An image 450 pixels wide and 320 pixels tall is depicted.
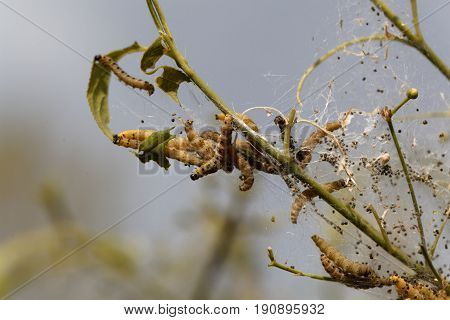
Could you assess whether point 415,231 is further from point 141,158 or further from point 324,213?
point 141,158

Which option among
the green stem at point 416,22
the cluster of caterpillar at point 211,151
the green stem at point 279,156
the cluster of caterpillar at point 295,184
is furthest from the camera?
the green stem at point 416,22

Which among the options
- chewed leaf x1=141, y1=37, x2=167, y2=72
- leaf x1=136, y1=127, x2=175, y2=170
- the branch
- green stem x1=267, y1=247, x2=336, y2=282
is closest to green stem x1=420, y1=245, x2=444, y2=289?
the branch

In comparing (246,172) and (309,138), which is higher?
(309,138)

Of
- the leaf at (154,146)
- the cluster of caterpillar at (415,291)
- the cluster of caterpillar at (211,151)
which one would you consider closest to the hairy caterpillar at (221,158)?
the cluster of caterpillar at (211,151)

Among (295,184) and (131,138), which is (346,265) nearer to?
(295,184)

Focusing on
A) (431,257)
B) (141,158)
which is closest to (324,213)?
(431,257)

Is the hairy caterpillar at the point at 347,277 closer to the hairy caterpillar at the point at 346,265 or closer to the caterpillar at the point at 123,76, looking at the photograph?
the hairy caterpillar at the point at 346,265
